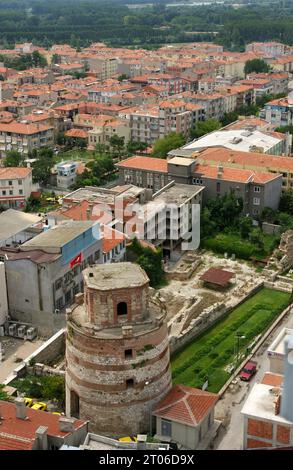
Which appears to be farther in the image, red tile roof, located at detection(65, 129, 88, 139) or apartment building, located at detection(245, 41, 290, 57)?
apartment building, located at detection(245, 41, 290, 57)

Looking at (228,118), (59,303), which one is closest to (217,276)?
(59,303)

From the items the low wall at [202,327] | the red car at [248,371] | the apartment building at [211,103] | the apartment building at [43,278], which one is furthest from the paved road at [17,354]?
the apartment building at [211,103]

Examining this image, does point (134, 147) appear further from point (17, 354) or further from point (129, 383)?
point (129, 383)

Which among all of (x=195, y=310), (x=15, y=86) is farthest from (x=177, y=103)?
(x=195, y=310)

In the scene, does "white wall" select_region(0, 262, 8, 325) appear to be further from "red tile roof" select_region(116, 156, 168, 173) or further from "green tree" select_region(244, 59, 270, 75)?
"green tree" select_region(244, 59, 270, 75)

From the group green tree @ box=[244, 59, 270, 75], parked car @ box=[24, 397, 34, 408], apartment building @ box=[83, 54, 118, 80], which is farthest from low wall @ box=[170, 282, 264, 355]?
apartment building @ box=[83, 54, 118, 80]

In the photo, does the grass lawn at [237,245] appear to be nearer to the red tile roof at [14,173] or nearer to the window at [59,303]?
the window at [59,303]
